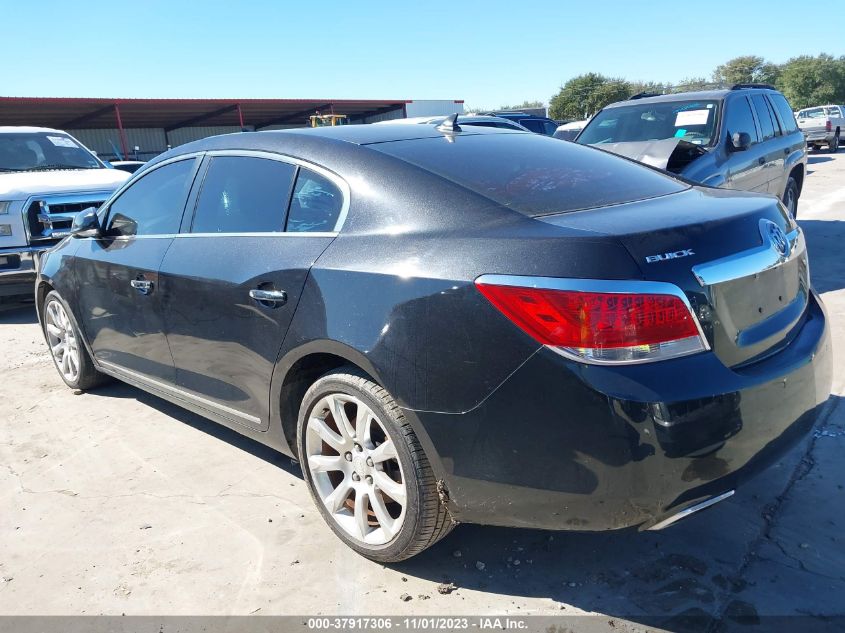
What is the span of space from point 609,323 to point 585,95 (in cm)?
5980

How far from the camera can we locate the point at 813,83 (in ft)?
190

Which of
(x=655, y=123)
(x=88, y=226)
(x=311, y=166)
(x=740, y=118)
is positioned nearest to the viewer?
(x=311, y=166)

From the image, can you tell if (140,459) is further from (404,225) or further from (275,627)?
(404,225)

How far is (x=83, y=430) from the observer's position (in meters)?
4.21

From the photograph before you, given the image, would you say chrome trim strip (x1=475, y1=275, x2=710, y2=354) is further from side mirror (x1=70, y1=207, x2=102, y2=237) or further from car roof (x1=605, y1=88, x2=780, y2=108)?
car roof (x1=605, y1=88, x2=780, y2=108)

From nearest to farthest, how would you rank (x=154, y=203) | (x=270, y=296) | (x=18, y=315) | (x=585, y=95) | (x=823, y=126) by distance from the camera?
1. (x=270, y=296)
2. (x=154, y=203)
3. (x=18, y=315)
4. (x=823, y=126)
5. (x=585, y=95)

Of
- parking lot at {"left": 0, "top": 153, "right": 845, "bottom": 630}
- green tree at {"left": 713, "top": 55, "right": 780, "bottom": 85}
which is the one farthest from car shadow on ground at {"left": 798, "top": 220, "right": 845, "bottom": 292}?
green tree at {"left": 713, "top": 55, "right": 780, "bottom": 85}

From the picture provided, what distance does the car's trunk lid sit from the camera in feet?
6.91

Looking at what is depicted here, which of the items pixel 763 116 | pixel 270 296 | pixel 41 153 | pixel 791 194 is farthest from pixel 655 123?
pixel 41 153

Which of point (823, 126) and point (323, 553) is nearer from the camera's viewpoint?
point (323, 553)

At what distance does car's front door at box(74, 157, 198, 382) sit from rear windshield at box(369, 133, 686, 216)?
4.65 ft

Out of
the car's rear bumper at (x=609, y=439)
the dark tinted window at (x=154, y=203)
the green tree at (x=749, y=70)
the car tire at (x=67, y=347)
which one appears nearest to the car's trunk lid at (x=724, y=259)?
the car's rear bumper at (x=609, y=439)

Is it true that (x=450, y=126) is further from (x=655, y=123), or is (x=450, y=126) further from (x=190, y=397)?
(x=655, y=123)

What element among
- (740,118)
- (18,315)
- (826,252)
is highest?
(740,118)
